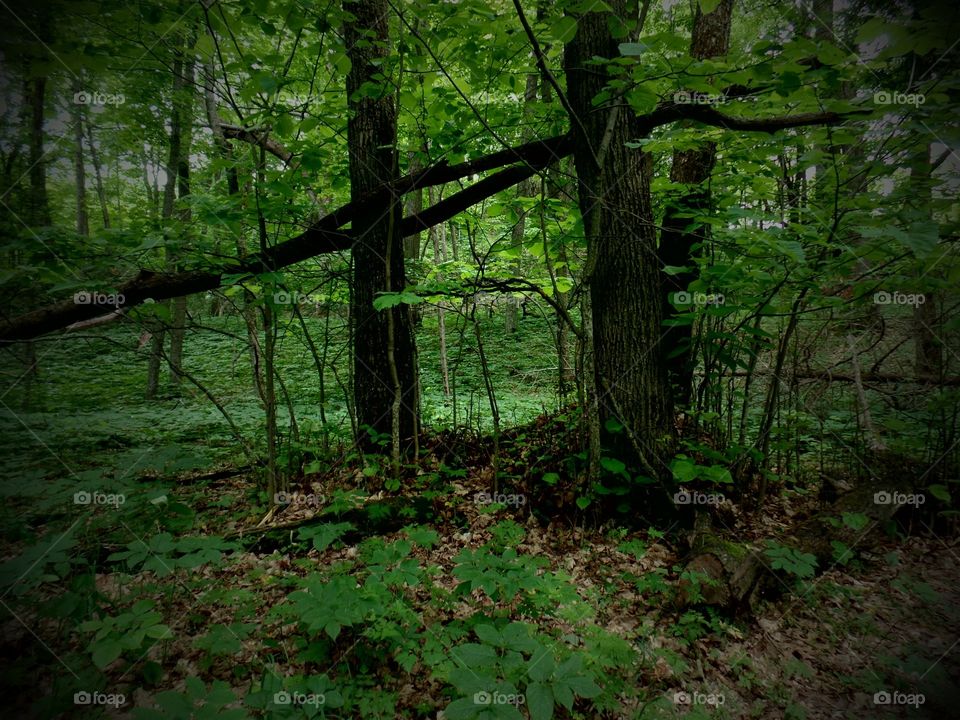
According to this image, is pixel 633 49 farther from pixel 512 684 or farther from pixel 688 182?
pixel 512 684

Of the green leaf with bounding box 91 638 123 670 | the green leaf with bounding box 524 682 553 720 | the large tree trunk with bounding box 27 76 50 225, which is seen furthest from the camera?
the large tree trunk with bounding box 27 76 50 225

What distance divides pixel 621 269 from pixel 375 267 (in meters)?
2.63

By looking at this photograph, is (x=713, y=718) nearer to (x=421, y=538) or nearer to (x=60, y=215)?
(x=421, y=538)

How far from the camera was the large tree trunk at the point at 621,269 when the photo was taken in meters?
3.36

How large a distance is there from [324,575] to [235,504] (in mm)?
1669

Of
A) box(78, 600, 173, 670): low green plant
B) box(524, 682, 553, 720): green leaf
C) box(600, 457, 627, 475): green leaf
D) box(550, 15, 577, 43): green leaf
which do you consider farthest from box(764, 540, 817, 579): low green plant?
box(550, 15, 577, 43): green leaf

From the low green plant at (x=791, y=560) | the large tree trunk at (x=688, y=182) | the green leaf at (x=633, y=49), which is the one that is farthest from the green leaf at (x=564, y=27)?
the low green plant at (x=791, y=560)

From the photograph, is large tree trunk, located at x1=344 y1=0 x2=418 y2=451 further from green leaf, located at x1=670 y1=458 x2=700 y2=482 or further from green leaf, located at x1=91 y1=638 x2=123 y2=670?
green leaf, located at x1=670 y1=458 x2=700 y2=482

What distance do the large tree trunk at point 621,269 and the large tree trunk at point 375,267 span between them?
2.00 metres

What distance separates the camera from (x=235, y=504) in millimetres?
3877

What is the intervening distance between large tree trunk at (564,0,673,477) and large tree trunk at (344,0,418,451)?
2.00 meters

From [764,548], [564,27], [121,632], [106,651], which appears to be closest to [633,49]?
[564,27]

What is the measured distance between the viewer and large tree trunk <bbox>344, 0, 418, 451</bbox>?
411 centimetres

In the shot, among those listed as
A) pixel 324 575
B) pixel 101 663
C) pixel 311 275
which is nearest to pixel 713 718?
pixel 324 575
